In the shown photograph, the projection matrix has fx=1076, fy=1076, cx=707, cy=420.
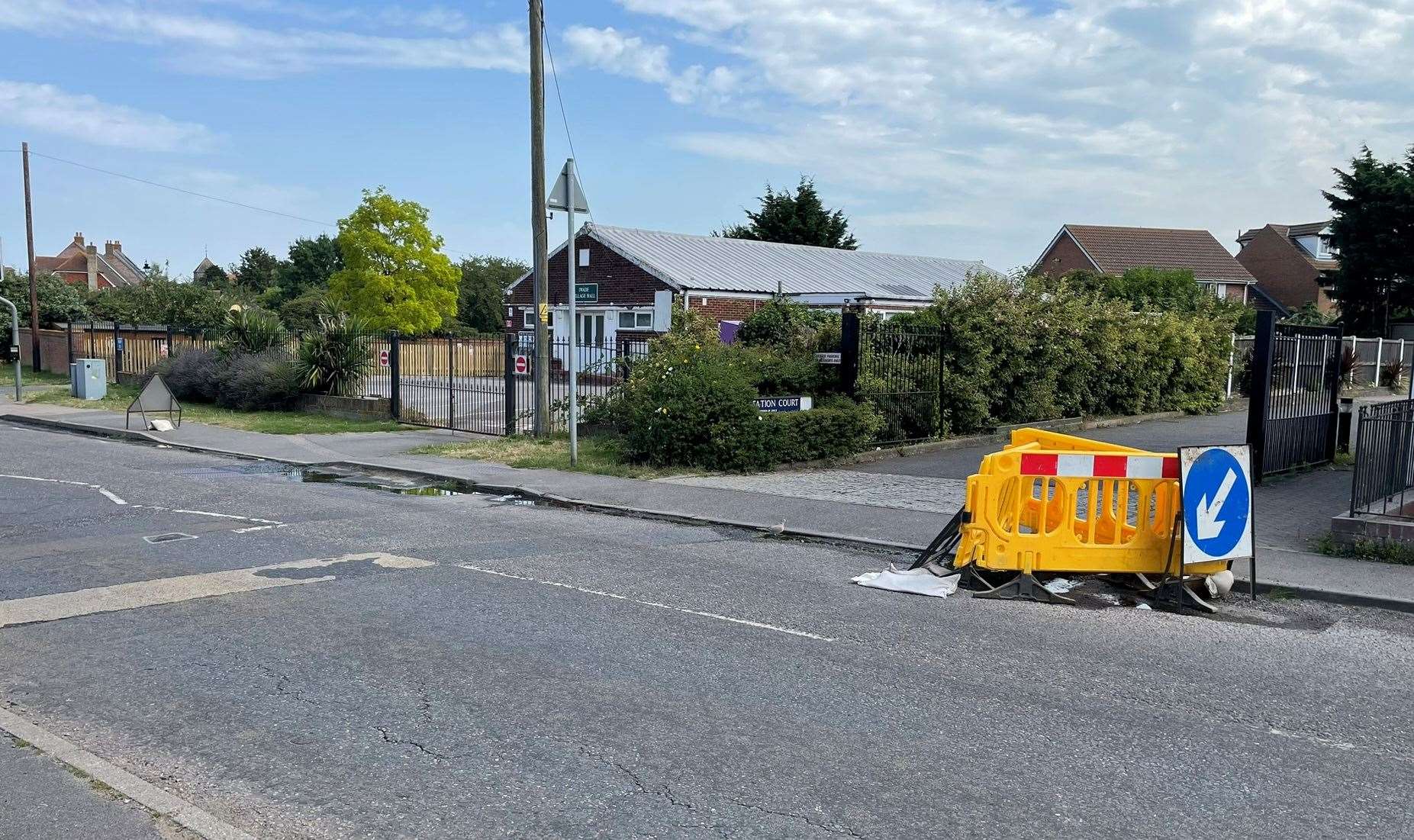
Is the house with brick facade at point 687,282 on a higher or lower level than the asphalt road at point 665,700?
higher

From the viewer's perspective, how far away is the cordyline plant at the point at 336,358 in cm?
2345

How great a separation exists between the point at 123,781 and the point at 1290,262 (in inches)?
2805

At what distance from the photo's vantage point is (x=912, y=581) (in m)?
8.53

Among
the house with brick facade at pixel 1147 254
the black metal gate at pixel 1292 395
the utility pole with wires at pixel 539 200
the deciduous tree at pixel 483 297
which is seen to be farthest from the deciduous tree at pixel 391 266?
the black metal gate at pixel 1292 395

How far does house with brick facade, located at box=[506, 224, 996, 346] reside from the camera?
33.2m

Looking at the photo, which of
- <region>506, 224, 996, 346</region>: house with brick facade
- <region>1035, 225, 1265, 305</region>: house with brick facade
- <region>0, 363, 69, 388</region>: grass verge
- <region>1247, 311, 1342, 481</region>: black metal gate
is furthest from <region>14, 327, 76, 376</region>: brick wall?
<region>1035, 225, 1265, 305</region>: house with brick facade

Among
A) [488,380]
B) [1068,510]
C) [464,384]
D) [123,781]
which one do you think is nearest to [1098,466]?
[1068,510]

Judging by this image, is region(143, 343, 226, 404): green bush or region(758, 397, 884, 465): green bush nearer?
region(758, 397, 884, 465): green bush

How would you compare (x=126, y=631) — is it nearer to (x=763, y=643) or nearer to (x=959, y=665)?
(x=763, y=643)

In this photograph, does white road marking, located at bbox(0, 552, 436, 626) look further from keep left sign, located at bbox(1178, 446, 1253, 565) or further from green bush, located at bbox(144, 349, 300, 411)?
green bush, located at bbox(144, 349, 300, 411)

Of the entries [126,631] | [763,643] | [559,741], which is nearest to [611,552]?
[763,643]

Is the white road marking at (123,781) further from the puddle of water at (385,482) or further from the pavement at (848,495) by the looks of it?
the puddle of water at (385,482)

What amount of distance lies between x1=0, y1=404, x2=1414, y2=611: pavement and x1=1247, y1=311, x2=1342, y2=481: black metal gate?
1.30 ft

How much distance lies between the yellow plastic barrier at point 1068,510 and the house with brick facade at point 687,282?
2195 cm
